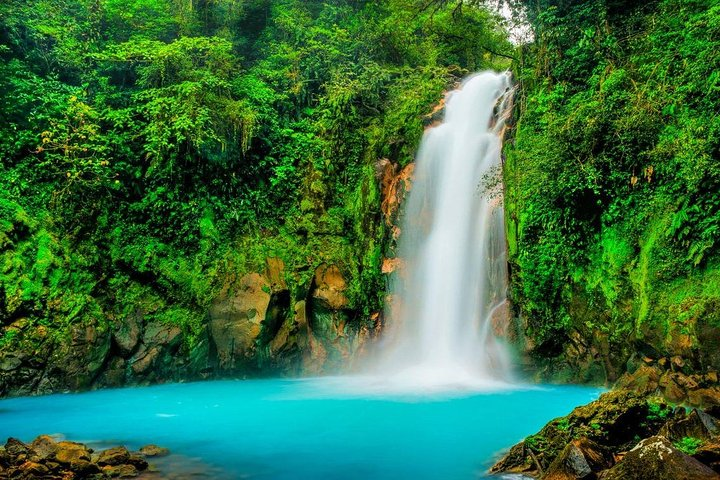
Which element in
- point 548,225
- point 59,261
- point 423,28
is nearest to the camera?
point 548,225

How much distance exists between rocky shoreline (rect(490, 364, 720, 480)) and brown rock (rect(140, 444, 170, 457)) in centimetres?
392

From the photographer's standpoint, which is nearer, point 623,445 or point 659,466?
point 659,466

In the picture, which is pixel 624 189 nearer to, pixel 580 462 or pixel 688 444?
pixel 688 444

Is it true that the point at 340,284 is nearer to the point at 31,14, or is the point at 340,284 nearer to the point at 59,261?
the point at 59,261

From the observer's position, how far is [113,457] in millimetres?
5344

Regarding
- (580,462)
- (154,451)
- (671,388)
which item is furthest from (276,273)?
(580,462)

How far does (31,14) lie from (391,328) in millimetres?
12684

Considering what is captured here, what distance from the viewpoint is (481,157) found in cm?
1298

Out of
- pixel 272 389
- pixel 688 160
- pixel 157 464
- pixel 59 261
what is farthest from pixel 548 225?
pixel 59 261

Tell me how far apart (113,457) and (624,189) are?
909 centimetres

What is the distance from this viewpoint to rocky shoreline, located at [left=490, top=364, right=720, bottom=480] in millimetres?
3740

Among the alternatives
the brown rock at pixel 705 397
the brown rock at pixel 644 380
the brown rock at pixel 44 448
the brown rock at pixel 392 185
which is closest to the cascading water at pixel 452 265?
the brown rock at pixel 392 185

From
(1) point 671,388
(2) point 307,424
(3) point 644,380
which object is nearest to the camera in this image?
(1) point 671,388

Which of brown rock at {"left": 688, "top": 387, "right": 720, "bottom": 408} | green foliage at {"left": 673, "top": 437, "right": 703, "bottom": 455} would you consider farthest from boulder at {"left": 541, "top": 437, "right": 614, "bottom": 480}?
brown rock at {"left": 688, "top": 387, "right": 720, "bottom": 408}
